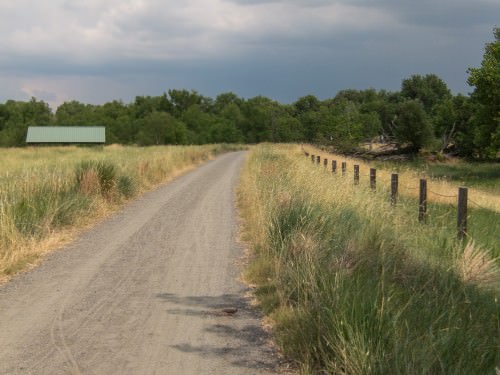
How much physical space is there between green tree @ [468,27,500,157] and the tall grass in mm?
36403

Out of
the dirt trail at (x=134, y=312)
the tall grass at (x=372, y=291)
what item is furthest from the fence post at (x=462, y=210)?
the dirt trail at (x=134, y=312)

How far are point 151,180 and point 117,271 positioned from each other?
14625mm

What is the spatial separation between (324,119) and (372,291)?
93.1 m

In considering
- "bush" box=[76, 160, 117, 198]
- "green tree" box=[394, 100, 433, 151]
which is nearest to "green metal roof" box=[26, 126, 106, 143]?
"green tree" box=[394, 100, 433, 151]

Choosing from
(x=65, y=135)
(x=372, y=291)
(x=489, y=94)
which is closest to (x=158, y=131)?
(x=65, y=135)

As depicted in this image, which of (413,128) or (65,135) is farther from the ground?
(413,128)

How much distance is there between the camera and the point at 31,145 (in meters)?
85.8

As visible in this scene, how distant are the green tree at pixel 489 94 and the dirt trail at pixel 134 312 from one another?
36746mm

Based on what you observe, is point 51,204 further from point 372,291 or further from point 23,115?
point 23,115

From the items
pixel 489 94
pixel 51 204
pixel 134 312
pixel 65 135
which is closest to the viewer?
pixel 134 312

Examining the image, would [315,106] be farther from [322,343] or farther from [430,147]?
[322,343]

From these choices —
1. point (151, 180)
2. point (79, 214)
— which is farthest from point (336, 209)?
point (151, 180)

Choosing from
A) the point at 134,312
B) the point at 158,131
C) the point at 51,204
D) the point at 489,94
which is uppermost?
the point at 489,94

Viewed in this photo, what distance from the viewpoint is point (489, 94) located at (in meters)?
42.4
